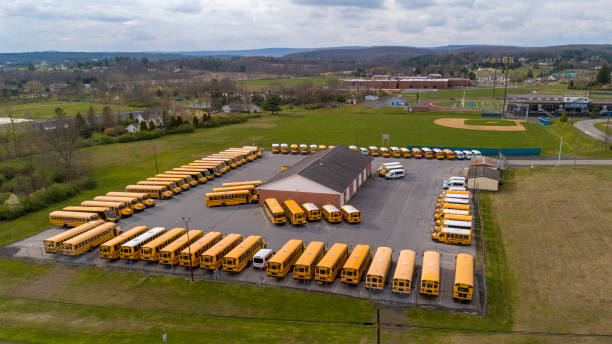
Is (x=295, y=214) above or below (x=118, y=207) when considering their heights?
above

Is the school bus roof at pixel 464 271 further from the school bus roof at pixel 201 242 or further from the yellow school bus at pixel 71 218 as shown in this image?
the yellow school bus at pixel 71 218

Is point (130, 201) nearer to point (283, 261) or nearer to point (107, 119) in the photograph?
point (283, 261)

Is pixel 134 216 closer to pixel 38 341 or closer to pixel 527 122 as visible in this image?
pixel 38 341

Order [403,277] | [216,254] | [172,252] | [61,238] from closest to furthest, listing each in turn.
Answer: [403,277], [216,254], [172,252], [61,238]

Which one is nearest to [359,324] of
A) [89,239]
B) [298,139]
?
[89,239]

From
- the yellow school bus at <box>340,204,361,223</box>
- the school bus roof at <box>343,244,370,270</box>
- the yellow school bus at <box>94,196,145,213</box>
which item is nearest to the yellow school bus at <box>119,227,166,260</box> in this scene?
the yellow school bus at <box>94,196,145,213</box>

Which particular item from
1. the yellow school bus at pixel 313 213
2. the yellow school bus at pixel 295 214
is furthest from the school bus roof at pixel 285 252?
the yellow school bus at pixel 313 213
